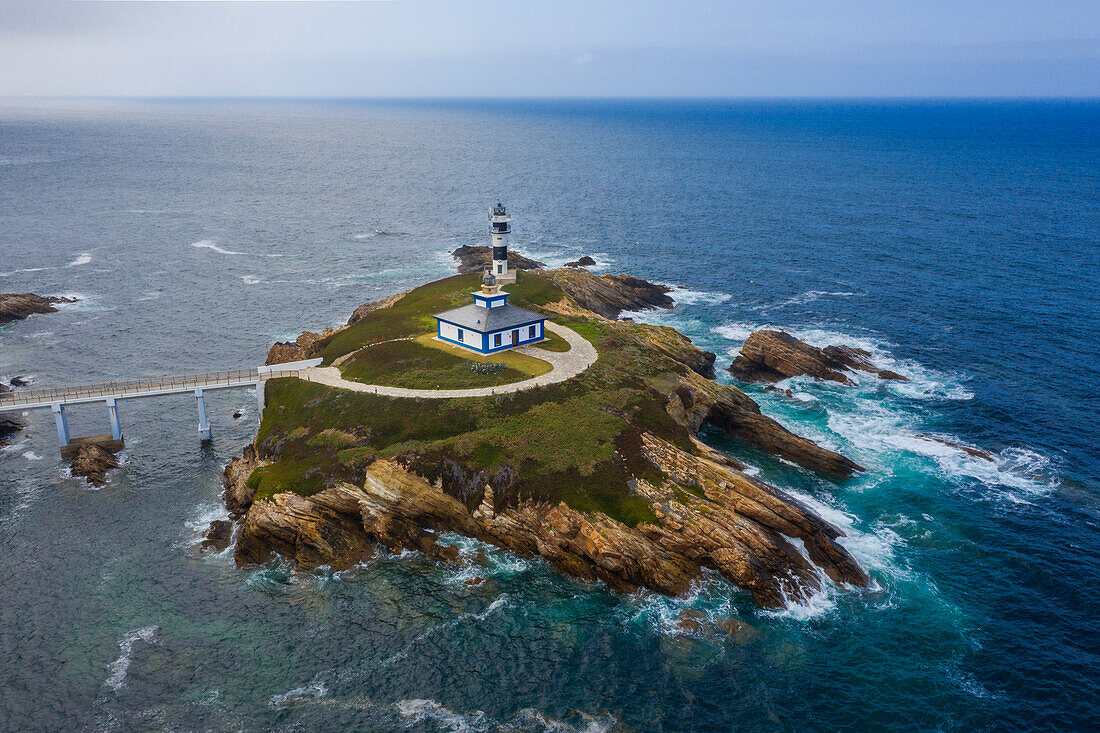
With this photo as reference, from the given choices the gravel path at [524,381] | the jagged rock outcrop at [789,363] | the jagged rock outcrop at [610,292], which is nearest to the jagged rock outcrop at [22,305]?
the gravel path at [524,381]

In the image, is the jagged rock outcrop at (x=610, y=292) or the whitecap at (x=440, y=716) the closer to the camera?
the whitecap at (x=440, y=716)

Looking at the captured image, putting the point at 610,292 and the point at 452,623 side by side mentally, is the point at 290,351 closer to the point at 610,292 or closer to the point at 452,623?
the point at 610,292

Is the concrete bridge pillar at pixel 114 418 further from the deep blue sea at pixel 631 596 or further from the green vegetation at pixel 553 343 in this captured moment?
the green vegetation at pixel 553 343

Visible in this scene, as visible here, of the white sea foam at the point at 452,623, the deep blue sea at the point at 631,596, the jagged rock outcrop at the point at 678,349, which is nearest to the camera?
the deep blue sea at the point at 631,596

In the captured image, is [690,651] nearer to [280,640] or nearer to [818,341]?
[280,640]

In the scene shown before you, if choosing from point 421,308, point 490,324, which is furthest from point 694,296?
point 490,324

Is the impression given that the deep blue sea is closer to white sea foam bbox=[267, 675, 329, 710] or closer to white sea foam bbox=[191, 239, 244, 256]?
white sea foam bbox=[267, 675, 329, 710]

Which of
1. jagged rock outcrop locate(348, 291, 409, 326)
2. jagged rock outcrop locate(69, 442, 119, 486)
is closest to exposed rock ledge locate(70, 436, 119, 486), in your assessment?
jagged rock outcrop locate(69, 442, 119, 486)
